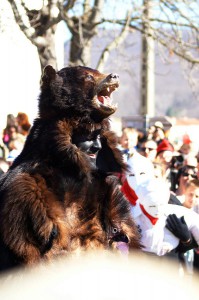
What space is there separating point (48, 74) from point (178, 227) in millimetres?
3023

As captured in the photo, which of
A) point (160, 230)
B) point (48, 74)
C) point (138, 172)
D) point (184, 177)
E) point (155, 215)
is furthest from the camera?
point (184, 177)

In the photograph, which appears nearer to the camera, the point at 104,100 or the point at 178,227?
the point at 104,100

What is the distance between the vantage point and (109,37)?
1377 cm

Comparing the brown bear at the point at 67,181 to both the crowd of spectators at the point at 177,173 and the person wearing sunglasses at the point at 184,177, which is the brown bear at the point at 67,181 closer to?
the crowd of spectators at the point at 177,173

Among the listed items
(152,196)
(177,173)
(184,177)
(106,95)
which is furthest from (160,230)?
(177,173)

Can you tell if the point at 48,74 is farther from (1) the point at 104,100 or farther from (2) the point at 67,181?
(2) the point at 67,181

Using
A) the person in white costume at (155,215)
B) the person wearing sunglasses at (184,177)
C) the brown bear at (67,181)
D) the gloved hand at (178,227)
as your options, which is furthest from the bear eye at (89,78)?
the person wearing sunglasses at (184,177)

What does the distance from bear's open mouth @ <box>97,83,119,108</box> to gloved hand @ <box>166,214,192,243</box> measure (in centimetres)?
289

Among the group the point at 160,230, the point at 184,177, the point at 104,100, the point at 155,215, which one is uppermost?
the point at 104,100

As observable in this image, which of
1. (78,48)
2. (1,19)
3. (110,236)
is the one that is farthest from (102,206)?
(78,48)

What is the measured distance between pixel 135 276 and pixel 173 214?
515 centimetres

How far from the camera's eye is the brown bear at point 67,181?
3.24m

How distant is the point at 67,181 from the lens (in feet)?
11.2

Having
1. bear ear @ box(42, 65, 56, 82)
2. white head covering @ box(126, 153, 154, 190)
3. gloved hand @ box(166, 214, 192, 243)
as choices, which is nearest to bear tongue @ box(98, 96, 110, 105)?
bear ear @ box(42, 65, 56, 82)
